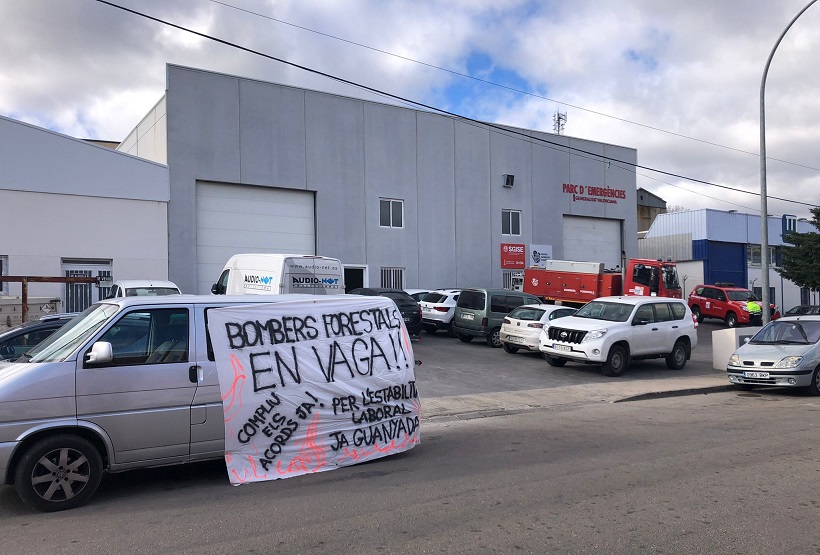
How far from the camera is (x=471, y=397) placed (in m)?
13.6

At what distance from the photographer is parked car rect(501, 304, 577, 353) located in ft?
62.1

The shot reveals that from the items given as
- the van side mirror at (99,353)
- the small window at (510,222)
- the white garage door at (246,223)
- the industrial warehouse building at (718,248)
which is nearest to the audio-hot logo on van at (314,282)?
the van side mirror at (99,353)

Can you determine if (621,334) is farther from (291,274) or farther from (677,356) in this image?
(291,274)

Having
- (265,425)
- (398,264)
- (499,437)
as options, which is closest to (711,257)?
(398,264)

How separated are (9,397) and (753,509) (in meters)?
6.66

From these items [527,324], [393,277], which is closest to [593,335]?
[527,324]

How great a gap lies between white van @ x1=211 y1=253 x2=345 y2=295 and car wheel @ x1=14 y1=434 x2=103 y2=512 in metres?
9.49

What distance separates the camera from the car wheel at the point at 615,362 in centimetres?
1662

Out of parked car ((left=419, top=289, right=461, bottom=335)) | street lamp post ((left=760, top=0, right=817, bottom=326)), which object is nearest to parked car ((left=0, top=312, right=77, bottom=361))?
parked car ((left=419, top=289, right=461, bottom=335))

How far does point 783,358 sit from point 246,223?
62.6 ft

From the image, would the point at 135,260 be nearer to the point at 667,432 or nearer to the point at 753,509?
the point at 667,432

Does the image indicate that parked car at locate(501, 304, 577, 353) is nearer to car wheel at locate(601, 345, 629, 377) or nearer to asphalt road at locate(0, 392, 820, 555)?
car wheel at locate(601, 345, 629, 377)

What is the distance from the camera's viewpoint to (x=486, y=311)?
2134 cm

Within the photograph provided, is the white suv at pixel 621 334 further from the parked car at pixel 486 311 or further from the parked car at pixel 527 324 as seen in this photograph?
the parked car at pixel 486 311
